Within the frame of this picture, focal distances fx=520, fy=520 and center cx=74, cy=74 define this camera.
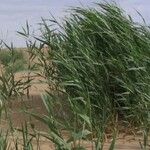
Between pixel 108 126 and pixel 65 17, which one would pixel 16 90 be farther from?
pixel 65 17

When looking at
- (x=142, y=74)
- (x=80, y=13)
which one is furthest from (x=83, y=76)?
(x=80, y=13)

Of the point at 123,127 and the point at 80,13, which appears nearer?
the point at 123,127

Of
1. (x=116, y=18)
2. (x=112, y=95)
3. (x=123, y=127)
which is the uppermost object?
(x=116, y=18)

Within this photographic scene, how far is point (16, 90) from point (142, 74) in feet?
6.42

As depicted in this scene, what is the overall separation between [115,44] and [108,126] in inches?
47.8

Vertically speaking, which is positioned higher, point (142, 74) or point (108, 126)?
point (142, 74)

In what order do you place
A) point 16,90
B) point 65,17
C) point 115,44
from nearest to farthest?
1. point 16,90
2. point 115,44
3. point 65,17

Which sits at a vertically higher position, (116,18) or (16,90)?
(116,18)

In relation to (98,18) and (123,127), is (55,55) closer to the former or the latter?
(98,18)

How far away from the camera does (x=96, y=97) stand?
7.01 m

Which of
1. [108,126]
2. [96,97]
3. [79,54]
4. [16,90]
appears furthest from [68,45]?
[16,90]

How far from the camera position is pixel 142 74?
6.96 m

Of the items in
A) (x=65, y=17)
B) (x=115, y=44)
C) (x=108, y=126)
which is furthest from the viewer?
(x=65, y=17)

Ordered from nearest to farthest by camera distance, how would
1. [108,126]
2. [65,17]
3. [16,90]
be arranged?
[16,90], [108,126], [65,17]
